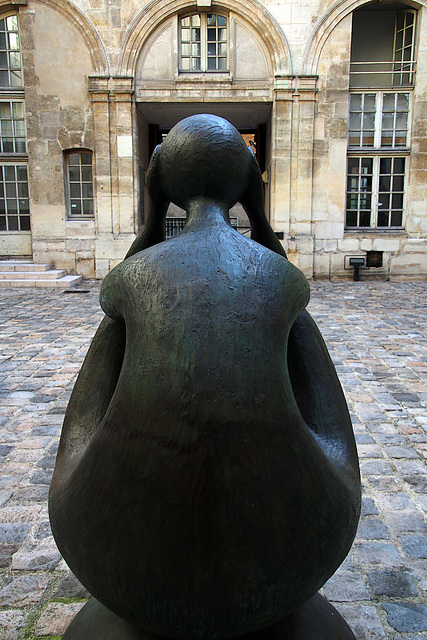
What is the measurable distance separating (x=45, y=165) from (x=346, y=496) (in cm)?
1381

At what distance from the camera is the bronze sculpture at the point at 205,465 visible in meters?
1.20

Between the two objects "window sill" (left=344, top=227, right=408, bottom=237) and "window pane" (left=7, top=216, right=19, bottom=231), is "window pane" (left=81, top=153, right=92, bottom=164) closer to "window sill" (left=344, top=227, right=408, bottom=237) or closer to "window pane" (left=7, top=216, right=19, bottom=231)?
"window pane" (left=7, top=216, right=19, bottom=231)

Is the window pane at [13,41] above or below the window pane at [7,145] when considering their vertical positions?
above

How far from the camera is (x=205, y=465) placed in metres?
1.19

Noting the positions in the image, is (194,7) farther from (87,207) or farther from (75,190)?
(87,207)

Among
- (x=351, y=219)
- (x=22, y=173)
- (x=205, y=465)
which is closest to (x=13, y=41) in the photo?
(x=22, y=173)

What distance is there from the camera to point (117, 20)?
12.9 m

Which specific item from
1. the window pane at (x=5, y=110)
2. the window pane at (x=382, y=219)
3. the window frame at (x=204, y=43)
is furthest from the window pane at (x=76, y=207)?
the window pane at (x=382, y=219)

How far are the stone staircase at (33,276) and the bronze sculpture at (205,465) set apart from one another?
11954mm

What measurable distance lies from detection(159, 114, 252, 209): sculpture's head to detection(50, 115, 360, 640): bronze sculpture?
0.6 inches

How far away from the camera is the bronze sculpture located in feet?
3.94

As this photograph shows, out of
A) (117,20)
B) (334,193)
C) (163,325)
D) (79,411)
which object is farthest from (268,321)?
(117,20)

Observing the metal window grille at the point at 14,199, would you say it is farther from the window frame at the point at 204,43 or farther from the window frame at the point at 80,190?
the window frame at the point at 204,43

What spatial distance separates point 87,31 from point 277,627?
46.6ft
